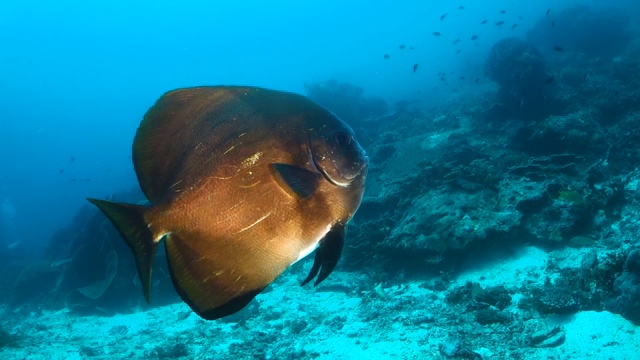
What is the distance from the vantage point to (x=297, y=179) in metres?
1.05

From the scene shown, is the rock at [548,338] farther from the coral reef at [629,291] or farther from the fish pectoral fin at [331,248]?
the fish pectoral fin at [331,248]

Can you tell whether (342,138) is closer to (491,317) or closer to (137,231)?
(137,231)

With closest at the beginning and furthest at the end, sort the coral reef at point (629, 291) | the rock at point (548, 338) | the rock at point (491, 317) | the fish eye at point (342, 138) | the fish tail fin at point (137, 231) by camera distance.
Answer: the fish tail fin at point (137, 231) < the fish eye at point (342, 138) < the coral reef at point (629, 291) < the rock at point (548, 338) < the rock at point (491, 317)

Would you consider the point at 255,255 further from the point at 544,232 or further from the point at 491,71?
the point at 491,71

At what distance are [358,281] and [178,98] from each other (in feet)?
23.4

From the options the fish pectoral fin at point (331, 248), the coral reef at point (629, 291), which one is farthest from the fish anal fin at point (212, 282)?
the coral reef at point (629, 291)

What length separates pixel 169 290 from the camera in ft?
35.2

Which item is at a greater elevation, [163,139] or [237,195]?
[163,139]

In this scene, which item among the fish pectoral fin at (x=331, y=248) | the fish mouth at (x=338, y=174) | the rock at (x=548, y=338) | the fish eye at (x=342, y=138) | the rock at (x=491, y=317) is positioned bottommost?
the rock at (x=548, y=338)

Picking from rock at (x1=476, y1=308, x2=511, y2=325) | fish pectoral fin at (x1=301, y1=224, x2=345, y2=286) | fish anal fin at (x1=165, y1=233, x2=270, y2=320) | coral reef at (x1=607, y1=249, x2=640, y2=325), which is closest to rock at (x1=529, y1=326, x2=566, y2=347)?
rock at (x1=476, y1=308, x2=511, y2=325)

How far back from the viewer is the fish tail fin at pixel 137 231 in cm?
103

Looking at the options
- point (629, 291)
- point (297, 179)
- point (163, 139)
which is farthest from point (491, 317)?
point (163, 139)

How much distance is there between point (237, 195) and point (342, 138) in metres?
0.38

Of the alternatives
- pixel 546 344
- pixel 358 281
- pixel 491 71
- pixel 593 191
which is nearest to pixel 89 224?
pixel 358 281
